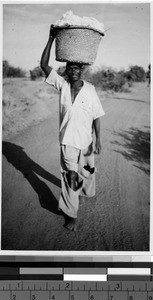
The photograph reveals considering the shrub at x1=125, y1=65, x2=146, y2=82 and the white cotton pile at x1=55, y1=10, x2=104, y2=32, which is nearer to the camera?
the white cotton pile at x1=55, y1=10, x2=104, y2=32

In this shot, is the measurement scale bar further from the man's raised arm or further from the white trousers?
the man's raised arm

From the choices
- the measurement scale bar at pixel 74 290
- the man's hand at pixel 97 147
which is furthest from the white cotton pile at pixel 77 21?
the measurement scale bar at pixel 74 290

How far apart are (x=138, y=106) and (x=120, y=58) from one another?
36 centimetres

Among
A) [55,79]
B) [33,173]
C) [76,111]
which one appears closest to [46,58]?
[55,79]

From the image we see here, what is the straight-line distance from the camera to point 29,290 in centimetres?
276

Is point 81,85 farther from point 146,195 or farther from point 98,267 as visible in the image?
point 98,267

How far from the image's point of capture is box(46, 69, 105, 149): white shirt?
270cm

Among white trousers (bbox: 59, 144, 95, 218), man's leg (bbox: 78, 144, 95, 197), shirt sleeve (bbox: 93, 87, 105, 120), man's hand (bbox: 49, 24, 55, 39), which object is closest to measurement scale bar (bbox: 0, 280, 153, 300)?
white trousers (bbox: 59, 144, 95, 218)

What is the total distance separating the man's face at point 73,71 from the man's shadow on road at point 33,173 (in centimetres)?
62

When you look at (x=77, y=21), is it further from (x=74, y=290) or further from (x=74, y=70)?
(x=74, y=290)

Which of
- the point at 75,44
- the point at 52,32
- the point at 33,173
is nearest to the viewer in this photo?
the point at 75,44

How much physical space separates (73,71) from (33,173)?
0.79 m

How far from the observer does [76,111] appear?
270 cm

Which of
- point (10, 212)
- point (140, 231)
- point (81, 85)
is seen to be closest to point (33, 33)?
point (81, 85)
